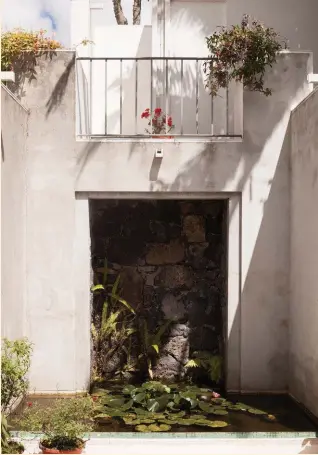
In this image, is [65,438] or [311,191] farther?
[311,191]

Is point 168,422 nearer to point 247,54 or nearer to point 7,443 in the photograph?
point 7,443

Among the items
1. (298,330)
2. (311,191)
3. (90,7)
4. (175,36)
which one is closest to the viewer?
(311,191)

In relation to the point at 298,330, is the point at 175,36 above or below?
above

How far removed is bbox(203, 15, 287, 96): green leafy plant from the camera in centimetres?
727

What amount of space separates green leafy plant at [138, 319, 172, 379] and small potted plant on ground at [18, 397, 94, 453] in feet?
8.39

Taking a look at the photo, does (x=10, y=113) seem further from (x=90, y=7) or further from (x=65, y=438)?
(x=90, y=7)

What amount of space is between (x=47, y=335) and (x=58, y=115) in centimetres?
293

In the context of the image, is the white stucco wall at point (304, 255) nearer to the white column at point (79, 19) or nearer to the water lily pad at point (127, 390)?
the water lily pad at point (127, 390)

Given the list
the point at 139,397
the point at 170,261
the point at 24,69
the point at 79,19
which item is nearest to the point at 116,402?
the point at 139,397

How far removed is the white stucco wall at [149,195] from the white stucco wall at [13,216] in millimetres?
185

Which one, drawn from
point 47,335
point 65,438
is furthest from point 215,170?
point 65,438

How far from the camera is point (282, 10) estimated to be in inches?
384

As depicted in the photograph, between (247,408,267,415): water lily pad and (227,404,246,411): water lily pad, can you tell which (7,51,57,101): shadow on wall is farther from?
(247,408,267,415): water lily pad

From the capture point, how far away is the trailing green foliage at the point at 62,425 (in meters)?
5.40
